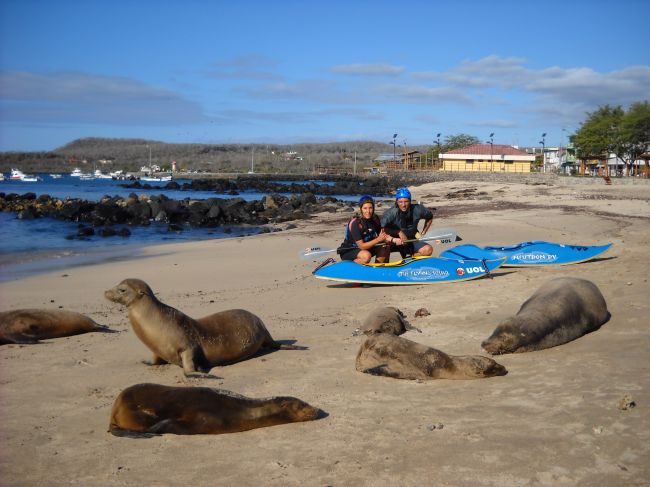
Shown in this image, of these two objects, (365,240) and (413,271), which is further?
(365,240)

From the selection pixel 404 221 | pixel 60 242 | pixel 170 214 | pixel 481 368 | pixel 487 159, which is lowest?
pixel 60 242

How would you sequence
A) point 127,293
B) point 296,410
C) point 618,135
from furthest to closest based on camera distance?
1. point 618,135
2. point 127,293
3. point 296,410

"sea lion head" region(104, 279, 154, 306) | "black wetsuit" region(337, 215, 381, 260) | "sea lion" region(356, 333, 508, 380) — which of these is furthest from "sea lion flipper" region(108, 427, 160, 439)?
"black wetsuit" region(337, 215, 381, 260)

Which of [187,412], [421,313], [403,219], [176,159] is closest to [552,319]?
[421,313]

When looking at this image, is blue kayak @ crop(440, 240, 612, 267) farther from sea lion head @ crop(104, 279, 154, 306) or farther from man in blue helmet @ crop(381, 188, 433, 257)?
sea lion head @ crop(104, 279, 154, 306)

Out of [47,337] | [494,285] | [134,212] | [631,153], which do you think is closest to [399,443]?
[47,337]

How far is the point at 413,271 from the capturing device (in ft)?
31.8

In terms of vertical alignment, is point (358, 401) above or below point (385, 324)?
below

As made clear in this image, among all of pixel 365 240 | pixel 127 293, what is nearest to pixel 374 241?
pixel 365 240

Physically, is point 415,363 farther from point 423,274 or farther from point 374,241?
point 374,241

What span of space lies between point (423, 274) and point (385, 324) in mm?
2952

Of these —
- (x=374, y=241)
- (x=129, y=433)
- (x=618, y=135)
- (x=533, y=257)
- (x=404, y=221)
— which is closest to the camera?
(x=129, y=433)

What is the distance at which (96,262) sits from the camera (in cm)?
1441

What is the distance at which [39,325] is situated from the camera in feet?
23.4
